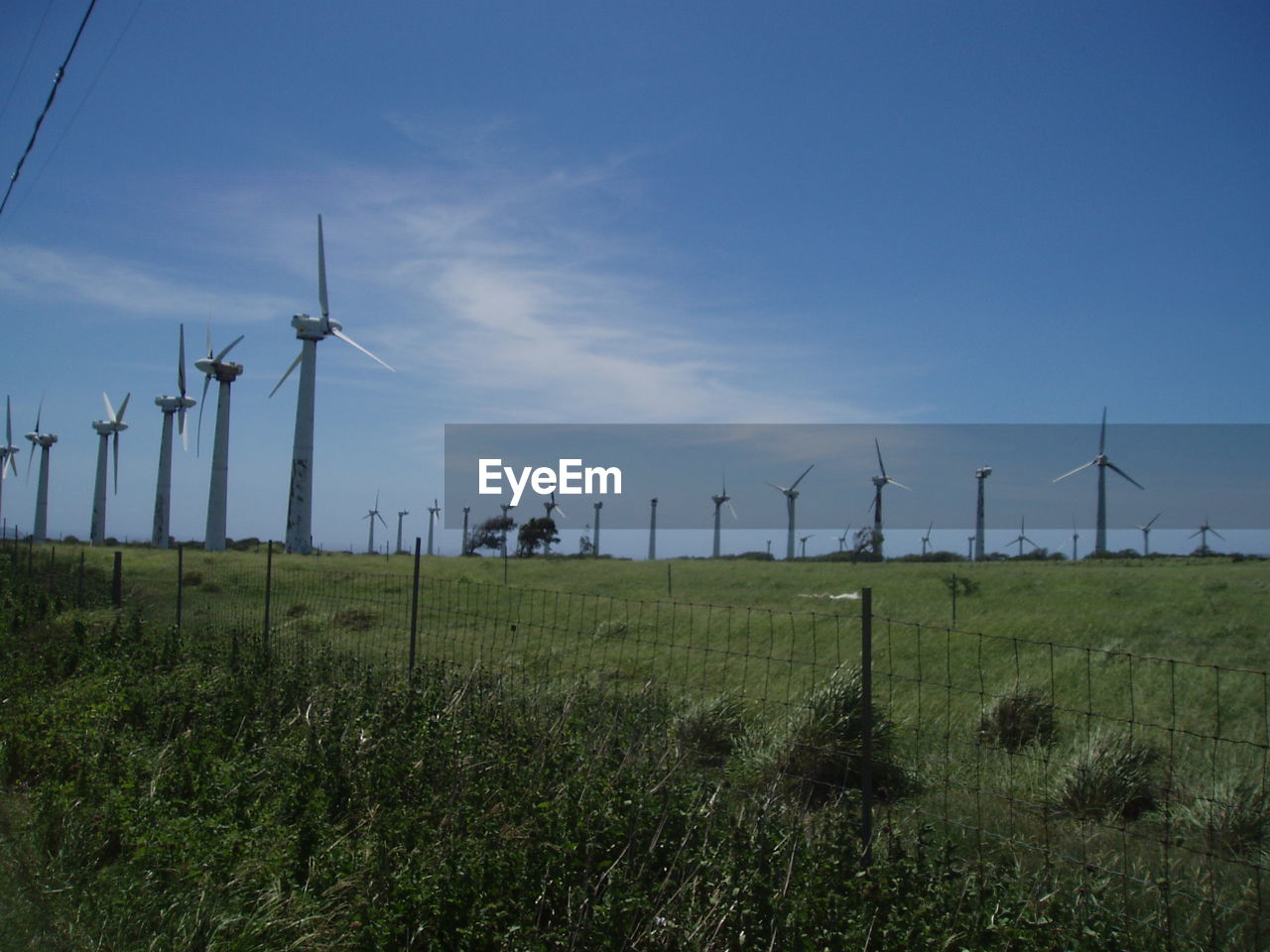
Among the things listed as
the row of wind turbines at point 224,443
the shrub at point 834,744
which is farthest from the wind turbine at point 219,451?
the shrub at point 834,744

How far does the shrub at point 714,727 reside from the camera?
9.18m

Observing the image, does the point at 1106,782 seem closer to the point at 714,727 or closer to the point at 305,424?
the point at 714,727

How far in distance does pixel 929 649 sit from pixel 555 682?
923cm

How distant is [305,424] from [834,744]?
50.8 metres

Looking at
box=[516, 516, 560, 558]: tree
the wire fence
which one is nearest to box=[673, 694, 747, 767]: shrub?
the wire fence

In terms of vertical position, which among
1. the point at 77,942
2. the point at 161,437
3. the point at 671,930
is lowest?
the point at 77,942

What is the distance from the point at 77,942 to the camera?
486cm

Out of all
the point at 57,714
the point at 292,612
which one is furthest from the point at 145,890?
the point at 292,612

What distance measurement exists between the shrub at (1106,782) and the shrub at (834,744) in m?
1.34

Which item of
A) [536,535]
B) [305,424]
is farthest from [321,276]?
[536,535]

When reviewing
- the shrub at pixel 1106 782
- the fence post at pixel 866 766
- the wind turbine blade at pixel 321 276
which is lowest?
the shrub at pixel 1106 782

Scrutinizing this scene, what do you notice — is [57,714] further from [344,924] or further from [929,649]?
[929,649]

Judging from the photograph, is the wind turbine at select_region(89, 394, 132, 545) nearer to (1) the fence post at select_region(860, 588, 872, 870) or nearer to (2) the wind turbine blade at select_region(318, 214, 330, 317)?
(2) the wind turbine blade at select_region(318, 214, 330, 317)

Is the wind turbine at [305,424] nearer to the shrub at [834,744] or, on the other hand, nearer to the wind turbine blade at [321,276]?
the wind turbine blade at [321,276]
